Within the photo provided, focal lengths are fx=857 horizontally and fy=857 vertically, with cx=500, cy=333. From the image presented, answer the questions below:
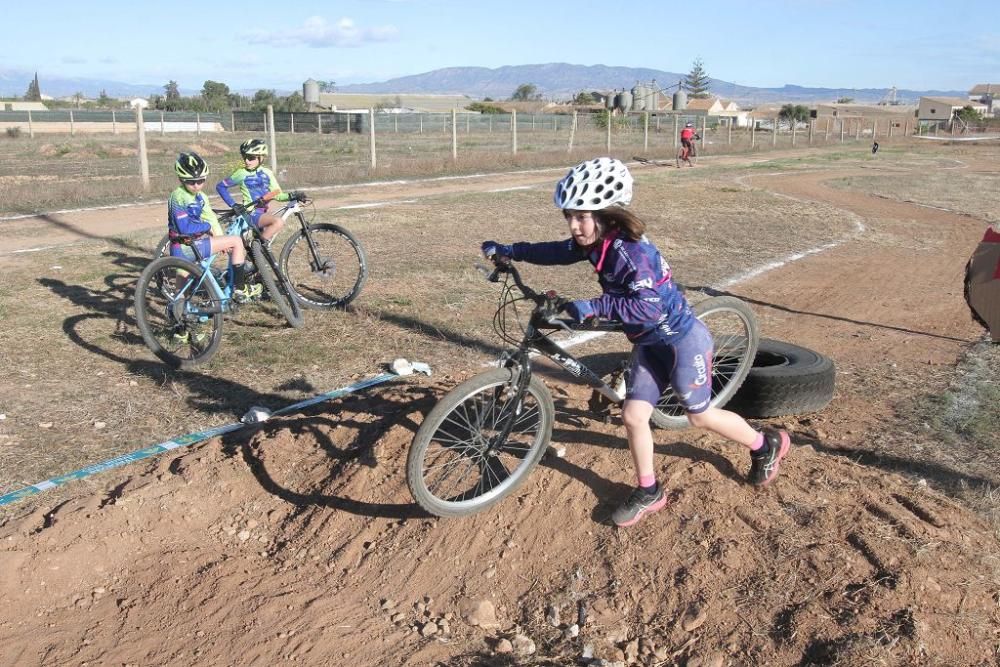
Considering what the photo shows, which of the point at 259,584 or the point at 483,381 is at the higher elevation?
the point at 483,381

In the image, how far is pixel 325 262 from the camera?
29.8 feet

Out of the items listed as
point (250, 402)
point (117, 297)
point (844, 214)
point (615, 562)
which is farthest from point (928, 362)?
point (844, 214)

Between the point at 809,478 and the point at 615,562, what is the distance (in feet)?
4.03

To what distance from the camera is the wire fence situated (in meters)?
20.6

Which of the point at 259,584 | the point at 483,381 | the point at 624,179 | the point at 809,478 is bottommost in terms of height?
the point at 259,584

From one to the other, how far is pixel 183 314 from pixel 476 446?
12.5 feet

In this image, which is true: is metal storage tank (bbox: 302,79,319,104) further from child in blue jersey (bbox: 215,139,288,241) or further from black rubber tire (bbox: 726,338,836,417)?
black rubber tire (bbox: 726,338,836,417)

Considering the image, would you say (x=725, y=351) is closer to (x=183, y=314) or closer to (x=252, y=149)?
(x=183, y=314)

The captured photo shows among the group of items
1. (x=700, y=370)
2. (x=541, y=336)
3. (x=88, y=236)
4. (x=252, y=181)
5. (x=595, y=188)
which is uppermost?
(x=595, y=188)

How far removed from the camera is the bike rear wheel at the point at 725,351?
531 centimetres

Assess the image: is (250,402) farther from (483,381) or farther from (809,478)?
(809,478)

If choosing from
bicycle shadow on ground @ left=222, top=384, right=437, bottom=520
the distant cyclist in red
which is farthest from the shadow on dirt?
the distant cyclist in red

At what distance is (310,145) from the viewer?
4197 centimetres

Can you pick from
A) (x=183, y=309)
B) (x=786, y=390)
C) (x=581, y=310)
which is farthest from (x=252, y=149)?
(x=581, y=310)
